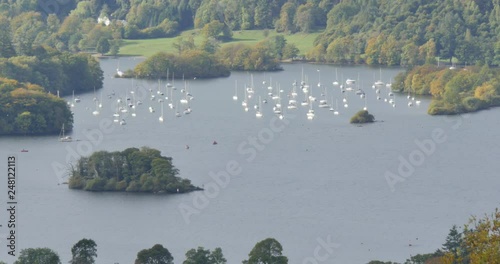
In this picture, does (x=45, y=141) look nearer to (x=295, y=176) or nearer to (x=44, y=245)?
(x=295, y=176)

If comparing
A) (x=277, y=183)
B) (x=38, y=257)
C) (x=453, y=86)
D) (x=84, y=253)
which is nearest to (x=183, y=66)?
(x=453, y=86)

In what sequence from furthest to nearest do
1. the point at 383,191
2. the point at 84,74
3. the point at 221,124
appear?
1. the point at 84,74
2. the point at 221,124
3. the point at 383,191

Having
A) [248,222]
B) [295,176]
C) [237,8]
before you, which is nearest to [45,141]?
[295,176]

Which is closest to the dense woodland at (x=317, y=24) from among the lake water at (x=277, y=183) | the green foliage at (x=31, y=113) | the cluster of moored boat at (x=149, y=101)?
the cluster of moored boat at (x=149, y=101)

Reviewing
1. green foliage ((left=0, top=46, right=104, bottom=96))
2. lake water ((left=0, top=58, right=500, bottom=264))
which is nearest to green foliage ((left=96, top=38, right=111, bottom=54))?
green foliage ((left=0, top=46, right=104, bottom=96))

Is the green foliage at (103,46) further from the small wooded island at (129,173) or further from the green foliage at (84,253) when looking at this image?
the green foliage at (84,253)
